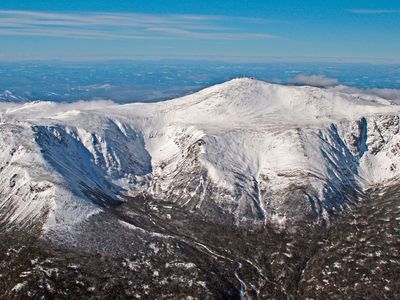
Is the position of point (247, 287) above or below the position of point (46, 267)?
below

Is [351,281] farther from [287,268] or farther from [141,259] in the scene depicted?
[141,259]

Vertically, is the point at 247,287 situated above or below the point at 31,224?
below

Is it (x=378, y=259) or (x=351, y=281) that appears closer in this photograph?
(x=351, y=281)

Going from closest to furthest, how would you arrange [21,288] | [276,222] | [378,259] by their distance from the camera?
[21,288], [378,259], [276,222]

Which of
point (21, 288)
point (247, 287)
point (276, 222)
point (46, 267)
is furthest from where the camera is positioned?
point (276, 222)

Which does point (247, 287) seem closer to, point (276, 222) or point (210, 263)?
point (210, 263)

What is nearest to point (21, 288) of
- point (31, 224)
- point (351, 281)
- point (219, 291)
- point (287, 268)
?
point (31, 224)

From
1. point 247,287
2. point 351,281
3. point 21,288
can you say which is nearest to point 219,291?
point 247,287


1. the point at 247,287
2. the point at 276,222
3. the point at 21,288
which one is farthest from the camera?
the point at 276,222

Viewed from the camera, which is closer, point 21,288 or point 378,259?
point 21,288
